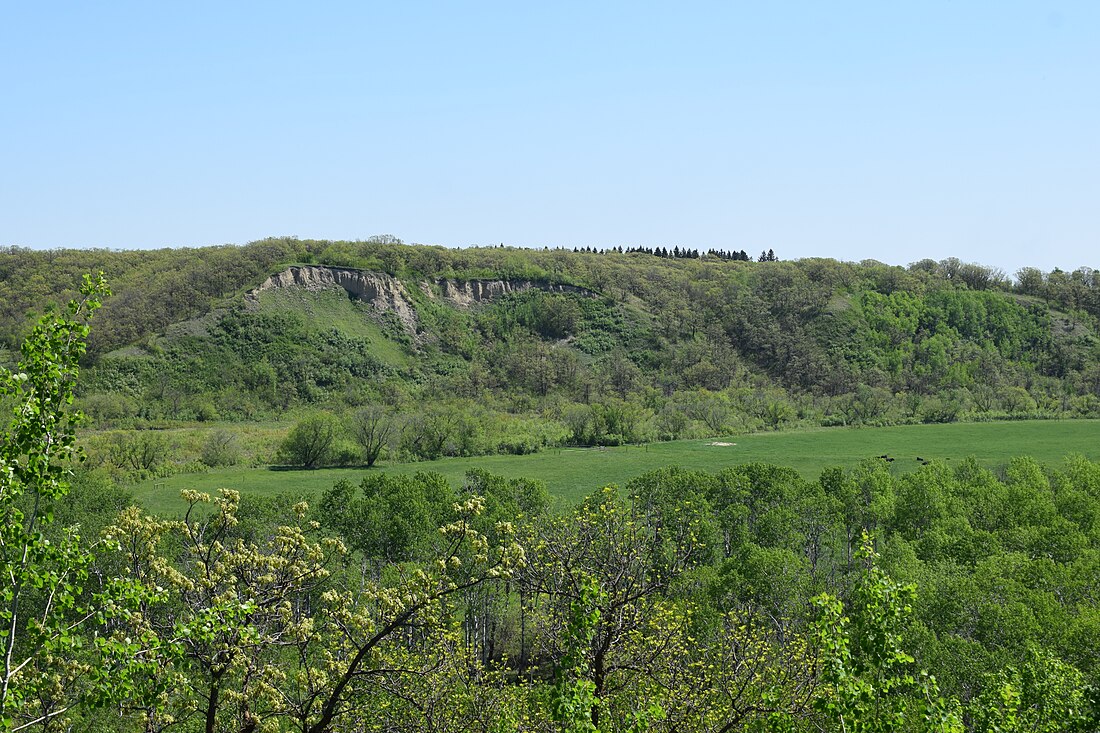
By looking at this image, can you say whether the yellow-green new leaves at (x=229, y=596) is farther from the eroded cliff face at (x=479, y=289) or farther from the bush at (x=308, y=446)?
the eroded cliff face at (x=479, y=289)

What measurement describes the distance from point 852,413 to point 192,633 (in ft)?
465

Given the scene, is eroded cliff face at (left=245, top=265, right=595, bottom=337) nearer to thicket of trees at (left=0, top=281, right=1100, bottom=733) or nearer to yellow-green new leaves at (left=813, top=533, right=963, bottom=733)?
thicket of trees at (left=0, top=281, right=1100, bottom=733)

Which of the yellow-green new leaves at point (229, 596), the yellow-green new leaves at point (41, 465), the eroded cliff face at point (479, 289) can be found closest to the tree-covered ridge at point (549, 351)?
the eroded cliff face at point (479, 289)

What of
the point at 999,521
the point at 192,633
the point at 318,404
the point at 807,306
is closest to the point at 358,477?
the point at 318,404

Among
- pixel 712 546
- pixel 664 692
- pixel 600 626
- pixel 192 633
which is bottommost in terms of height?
pixel 712 546

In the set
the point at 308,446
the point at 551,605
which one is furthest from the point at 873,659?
the point at 308,446

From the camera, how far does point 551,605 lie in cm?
1870

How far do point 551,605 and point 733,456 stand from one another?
88986mm

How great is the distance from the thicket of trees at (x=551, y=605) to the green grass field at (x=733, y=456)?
24.0 m

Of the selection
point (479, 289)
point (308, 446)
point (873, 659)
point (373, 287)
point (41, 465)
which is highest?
point (479, 289)

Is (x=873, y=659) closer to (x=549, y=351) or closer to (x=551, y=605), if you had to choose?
(x=551, y=605)

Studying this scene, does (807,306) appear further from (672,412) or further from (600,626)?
(600,626)

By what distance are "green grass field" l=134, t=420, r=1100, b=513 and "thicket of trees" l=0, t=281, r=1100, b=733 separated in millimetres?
24013

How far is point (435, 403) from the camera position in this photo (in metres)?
133
